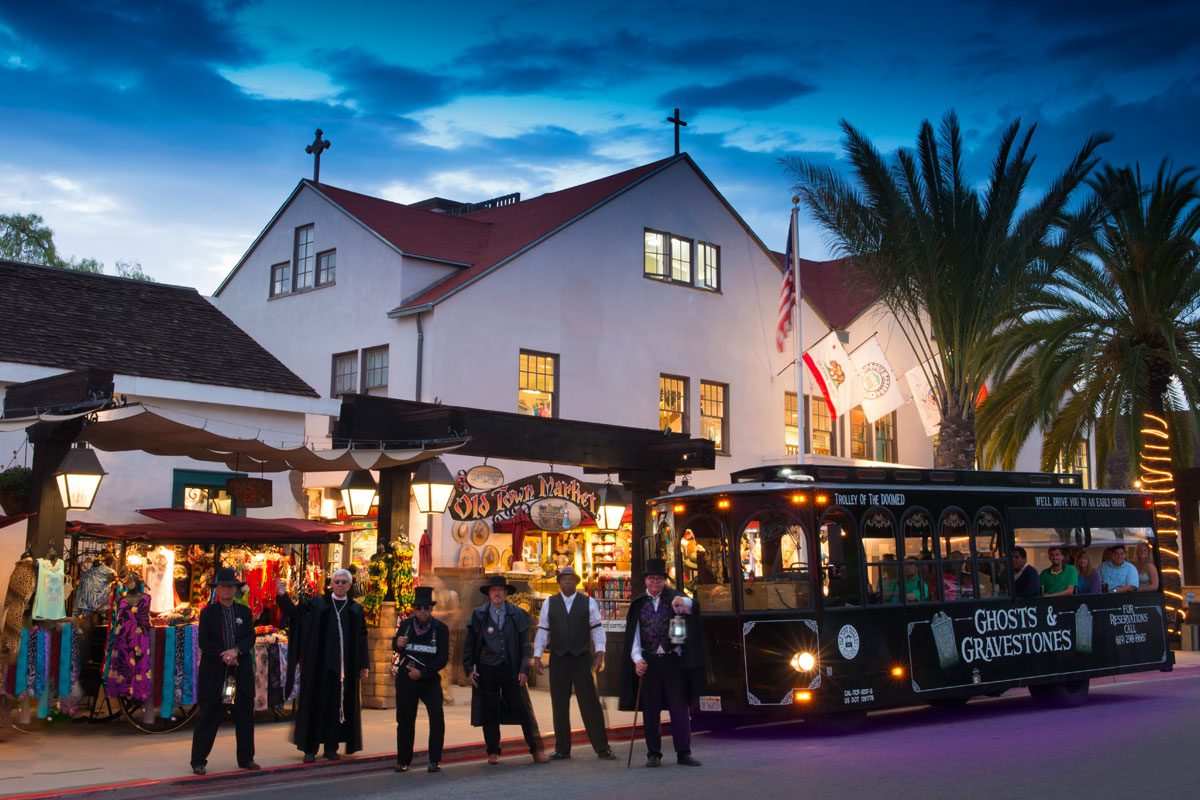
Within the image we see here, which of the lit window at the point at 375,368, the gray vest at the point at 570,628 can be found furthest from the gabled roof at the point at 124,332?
the gray vest at the point at 570,628

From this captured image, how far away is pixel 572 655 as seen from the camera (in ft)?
38.9

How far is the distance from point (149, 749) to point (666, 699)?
519 cm

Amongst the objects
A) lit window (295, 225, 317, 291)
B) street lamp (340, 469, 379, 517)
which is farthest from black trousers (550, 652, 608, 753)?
lit window (295, 225, 317, 291)

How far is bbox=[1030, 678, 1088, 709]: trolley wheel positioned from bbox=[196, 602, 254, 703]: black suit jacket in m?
9.99

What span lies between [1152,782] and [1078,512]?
7051mm

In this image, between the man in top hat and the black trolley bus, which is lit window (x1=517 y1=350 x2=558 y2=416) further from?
the man in top hat

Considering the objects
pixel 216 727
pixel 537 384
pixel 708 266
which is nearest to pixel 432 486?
pixel 216 727

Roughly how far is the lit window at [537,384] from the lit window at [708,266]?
5076mm

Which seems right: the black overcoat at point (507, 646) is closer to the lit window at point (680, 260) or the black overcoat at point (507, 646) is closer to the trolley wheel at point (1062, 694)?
the trolley wheel at point (1062, 694)

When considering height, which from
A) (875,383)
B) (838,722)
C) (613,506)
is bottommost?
(838,722)

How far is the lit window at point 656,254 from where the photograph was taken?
28672mm

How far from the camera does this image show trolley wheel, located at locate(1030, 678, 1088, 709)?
16.0 metres

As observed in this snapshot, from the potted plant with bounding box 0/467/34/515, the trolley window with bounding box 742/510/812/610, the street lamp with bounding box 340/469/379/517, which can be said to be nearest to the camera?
the trolley window with bounding box 742/510/812/610

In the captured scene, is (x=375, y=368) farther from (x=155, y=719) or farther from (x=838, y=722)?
(x=838, y=722)
